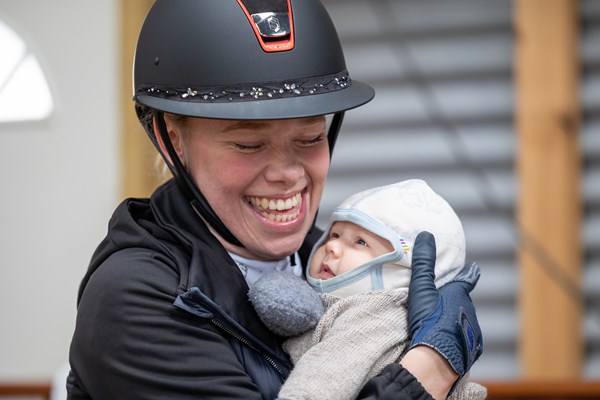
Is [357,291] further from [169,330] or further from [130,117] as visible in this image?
[130,117]

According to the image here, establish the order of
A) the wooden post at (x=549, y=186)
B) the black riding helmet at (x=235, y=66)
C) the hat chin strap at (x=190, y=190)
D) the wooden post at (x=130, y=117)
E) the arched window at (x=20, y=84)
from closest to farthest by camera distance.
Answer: the black riding helmet at (x=235, y=66) < the hat chin strap at (x=190, y=190) < the wooden post at (x=549, y=186) < the wooden post at (x=130, y=117) < the arched window at (x=20, y=84)

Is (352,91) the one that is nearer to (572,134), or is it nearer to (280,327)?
(280,327)

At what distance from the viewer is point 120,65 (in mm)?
4457

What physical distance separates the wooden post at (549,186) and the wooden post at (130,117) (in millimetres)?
1530

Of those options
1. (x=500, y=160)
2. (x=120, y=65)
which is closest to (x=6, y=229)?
(x=120, y=65)

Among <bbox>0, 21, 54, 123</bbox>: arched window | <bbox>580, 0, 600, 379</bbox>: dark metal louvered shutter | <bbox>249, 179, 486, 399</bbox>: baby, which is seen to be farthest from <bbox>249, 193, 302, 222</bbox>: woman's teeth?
<bbox>0, 21, 54, 123</bbox>: arched window

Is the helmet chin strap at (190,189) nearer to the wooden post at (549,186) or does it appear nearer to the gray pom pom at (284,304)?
the gray pom pom at (284,304)

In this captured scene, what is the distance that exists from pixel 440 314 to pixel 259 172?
1.32ft

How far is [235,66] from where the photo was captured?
6.21ft

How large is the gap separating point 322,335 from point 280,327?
83 mm

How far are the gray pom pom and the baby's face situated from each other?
13cm

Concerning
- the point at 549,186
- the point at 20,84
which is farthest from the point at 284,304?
the point at 20,84

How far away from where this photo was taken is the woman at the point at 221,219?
1.76 m

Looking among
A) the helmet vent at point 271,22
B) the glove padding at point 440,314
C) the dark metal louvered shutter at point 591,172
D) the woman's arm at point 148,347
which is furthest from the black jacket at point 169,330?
the dark metal louvered shutter at point 591,172
